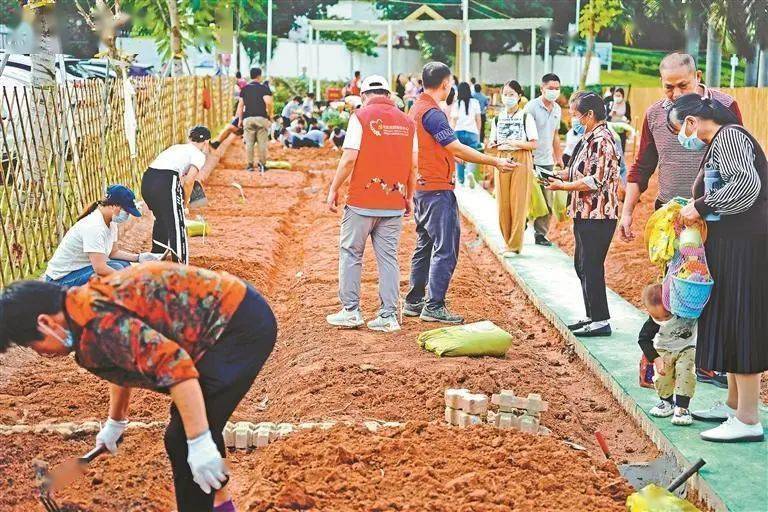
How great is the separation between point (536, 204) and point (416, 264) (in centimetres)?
374

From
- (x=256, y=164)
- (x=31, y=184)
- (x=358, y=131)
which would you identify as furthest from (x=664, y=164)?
(x=256, y=164)

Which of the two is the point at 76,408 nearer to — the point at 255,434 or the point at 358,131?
the point at 255,434

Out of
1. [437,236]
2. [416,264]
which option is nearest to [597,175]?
[437,236]

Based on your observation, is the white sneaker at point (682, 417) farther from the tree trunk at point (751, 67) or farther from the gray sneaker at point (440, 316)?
the tree trunk at point (751, 67)

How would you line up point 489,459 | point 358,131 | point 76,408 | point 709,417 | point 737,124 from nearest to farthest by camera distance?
1. point 489,459
2. point 737,124
3. point 709,417
4. point 76,408
5. point 358,131

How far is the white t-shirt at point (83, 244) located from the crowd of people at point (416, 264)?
0.05 feet

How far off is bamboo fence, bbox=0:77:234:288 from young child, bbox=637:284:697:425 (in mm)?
5564

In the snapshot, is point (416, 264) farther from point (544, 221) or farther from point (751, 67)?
point (751, 67)

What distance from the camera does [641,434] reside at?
6.58m

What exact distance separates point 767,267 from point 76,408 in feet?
13.5

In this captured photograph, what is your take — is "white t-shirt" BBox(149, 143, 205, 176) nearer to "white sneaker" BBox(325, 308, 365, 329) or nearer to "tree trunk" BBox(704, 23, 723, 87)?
"white sneaker" BBox(325, 308, 365, 329)

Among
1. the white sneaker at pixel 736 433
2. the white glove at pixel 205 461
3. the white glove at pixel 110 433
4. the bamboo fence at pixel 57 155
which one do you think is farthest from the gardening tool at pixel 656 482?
the bamboo fence at pixel 57 155

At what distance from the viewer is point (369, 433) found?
5.95 metres

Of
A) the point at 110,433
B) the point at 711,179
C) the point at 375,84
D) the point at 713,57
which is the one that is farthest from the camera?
the point at 713,57
